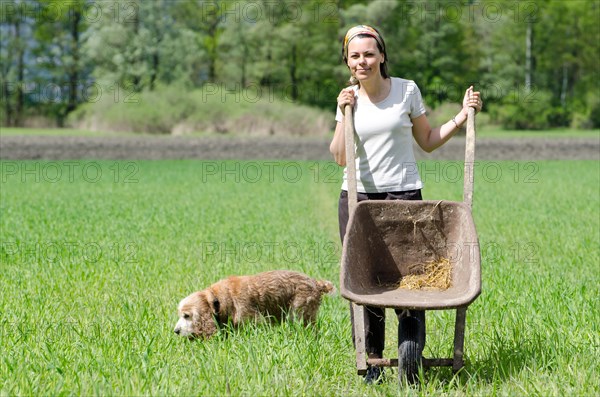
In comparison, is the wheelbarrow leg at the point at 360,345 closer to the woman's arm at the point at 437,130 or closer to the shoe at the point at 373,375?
the shoe at the point at 373,375

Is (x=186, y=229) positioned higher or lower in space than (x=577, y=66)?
lower

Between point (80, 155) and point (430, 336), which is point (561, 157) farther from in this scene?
point (430, 336)

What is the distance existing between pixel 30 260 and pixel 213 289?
4.28 meters

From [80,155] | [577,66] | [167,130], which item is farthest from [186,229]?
[577,66]

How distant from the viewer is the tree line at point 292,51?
48344mm

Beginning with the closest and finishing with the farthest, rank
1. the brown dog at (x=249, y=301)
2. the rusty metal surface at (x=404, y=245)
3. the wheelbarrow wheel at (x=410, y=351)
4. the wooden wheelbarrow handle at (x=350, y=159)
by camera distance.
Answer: the wheelbarrow wheel at (x=410, y=351) → the rusty metal surface at (x=404, y=245) → the wooden wheelbarrow handle at (x=350, y=159) → the brown dog at (x=249, y=301)

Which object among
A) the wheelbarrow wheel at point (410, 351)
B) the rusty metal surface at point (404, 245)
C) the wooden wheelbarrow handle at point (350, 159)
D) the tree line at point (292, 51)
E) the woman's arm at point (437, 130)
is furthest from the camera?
the tree line at point (292, 51)

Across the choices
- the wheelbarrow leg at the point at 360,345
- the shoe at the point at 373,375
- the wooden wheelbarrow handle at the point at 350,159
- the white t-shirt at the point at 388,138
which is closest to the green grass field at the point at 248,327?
the shoe at the point at 373,375

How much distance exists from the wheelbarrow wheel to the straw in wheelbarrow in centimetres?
39

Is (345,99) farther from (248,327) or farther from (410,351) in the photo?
(248,327)

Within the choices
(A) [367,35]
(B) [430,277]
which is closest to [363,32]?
(A) [367,35]

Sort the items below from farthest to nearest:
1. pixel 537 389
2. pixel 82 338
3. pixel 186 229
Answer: pixel 186 229
pixel 82 338
pixel 537 389

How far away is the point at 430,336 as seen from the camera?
233 inches

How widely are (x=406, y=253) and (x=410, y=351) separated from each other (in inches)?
30.6
